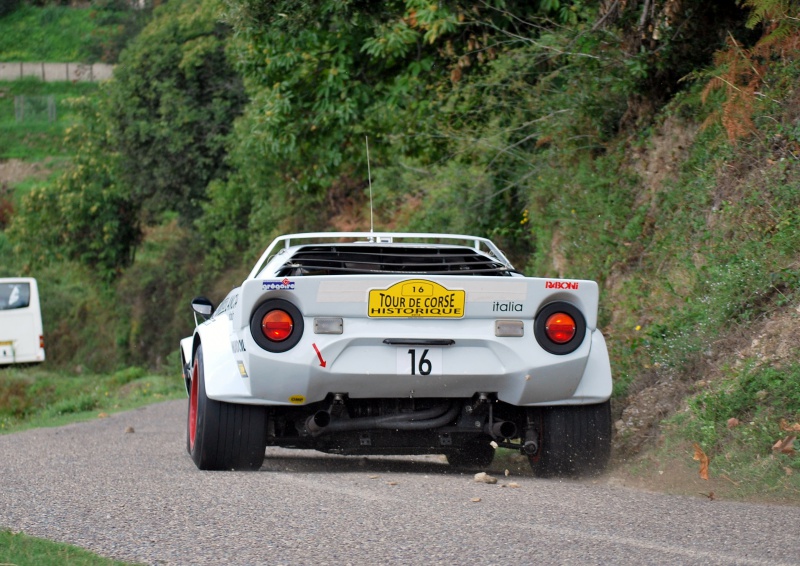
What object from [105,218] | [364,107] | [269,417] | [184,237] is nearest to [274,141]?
[364,107]

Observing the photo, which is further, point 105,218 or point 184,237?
point 105,218

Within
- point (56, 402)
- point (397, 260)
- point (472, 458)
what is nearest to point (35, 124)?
point (56, 402)

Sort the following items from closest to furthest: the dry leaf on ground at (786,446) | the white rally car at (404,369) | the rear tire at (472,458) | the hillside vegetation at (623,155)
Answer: the dry leaf on ground at (786,446)
the white rally car at (404,369)
the hillside vegetation at (623,155)
the rear tire at (472,458)

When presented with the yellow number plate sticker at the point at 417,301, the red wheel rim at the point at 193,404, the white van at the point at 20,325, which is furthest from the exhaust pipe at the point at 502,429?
the white van at the point at 20,325

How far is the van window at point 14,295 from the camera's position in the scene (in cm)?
3102

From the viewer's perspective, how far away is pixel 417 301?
6613mm

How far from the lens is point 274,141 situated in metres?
15.7

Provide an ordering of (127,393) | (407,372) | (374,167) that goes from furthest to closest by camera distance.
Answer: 1. (374,167)
2. (127,393)
3. (407,372)

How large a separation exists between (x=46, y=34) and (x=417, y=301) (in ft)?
306

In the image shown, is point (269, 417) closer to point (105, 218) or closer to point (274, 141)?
point (274, 141)

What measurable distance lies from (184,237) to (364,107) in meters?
21.6

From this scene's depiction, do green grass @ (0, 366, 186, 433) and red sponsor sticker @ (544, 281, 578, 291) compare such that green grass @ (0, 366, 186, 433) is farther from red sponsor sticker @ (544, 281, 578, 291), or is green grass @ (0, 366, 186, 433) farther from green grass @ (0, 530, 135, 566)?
green grass @ (0, 530, 135, 566)

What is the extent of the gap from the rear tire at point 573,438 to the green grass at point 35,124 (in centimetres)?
6193

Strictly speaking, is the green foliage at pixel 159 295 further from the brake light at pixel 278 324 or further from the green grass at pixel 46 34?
the green grass at pixel 46 34
